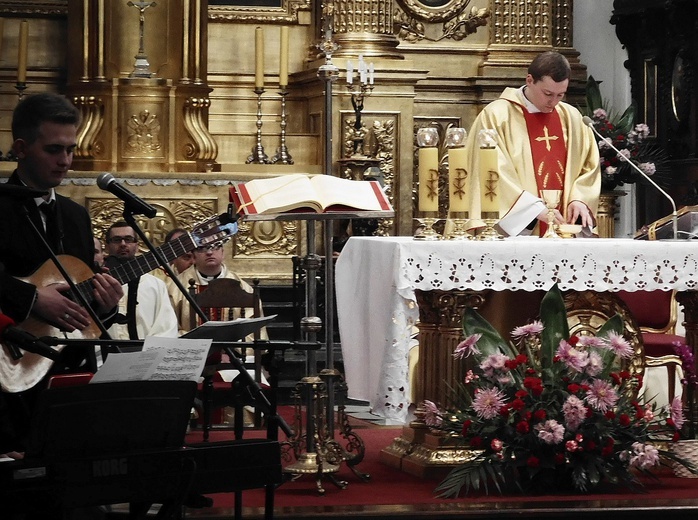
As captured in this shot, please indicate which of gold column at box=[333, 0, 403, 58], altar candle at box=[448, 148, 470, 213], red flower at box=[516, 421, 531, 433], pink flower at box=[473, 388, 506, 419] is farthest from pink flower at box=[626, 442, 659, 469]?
gold column at box=[333, 0, 403, 58]

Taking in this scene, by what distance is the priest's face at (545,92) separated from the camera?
7.77 metres

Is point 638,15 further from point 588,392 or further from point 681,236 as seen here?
point 588,392

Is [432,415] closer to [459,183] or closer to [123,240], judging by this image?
[459,183]

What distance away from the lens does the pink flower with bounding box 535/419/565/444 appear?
6.11 meters

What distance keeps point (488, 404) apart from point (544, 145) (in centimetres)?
245

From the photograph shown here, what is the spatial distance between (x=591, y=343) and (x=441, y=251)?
828 millimetres

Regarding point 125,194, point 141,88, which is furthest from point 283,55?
point 125,194

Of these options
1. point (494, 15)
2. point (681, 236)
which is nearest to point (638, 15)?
point (494, 15)

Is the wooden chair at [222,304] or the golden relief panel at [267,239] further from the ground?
the golden relief panel at [267,239]

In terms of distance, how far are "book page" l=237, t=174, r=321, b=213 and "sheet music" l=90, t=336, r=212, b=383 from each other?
2.00m

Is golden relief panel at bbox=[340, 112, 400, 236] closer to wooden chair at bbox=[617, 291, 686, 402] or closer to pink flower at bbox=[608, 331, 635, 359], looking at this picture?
wooden chair at bbox=[617, 291, 686, 402]

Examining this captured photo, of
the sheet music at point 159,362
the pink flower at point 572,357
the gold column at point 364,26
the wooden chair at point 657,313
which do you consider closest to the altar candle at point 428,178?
the pink flower at point 572,357

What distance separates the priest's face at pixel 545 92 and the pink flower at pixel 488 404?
7.34 feet

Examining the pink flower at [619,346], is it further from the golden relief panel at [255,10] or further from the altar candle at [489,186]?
the golden relief panel at [255,10]
